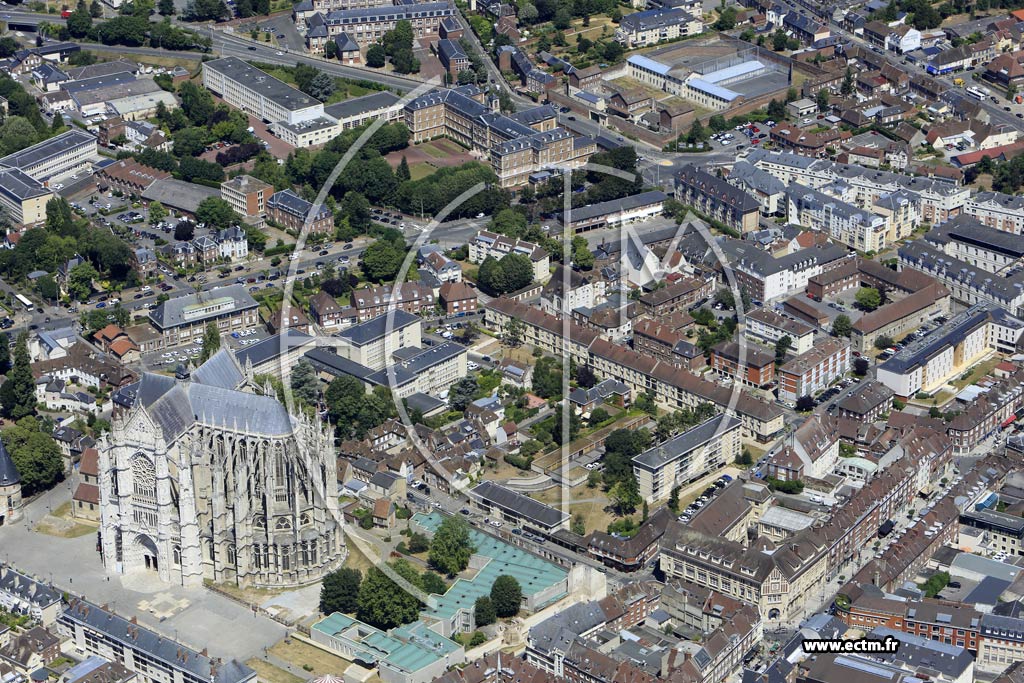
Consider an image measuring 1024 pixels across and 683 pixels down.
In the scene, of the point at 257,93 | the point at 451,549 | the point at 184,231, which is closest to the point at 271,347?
the point at 184,231

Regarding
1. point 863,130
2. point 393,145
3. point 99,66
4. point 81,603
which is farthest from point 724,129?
point 81,603

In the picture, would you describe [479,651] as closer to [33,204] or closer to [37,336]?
[37,336]

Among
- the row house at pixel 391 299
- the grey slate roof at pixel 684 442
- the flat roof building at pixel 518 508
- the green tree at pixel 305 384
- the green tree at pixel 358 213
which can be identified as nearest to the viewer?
the flat roof building at pixel 518 508

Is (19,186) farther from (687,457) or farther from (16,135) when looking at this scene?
(687,457)

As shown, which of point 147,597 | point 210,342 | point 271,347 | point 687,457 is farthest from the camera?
point 210,342

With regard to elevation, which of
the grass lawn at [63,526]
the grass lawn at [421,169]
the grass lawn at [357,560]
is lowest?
the grass lawn at [63,526]

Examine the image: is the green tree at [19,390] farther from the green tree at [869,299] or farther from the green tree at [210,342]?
the green tree at [869,299]

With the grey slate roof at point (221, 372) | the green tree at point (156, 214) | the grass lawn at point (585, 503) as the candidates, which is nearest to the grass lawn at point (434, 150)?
the green tree at point (156, 214)
